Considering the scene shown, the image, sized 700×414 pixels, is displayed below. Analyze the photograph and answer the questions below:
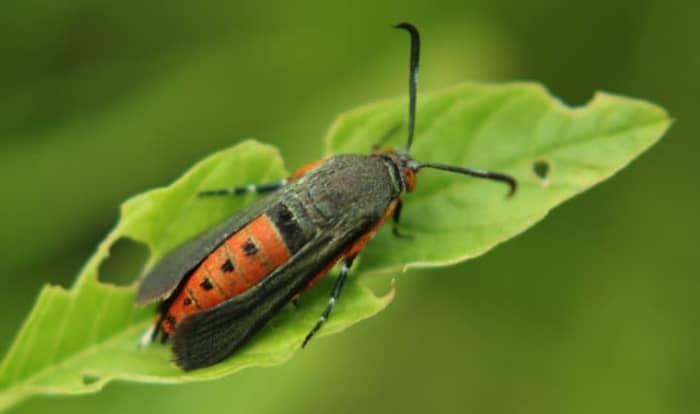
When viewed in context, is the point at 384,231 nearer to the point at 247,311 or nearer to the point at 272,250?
the point at 272,250

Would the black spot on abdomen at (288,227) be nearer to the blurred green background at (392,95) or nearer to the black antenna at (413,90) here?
the black antenna at (413,90)

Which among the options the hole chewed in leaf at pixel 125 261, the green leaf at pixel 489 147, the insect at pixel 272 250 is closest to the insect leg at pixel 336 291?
the insect at pixel 272 250

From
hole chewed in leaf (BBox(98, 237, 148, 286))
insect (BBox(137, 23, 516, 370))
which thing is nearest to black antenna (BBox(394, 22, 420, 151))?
insect (BBox(137, 23, 516, 370))

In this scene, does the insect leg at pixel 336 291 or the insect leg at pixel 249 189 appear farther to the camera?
the insect leg at pixel 249 189

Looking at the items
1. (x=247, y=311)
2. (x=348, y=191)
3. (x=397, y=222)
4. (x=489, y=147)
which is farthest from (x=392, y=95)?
(x=247, y=311)

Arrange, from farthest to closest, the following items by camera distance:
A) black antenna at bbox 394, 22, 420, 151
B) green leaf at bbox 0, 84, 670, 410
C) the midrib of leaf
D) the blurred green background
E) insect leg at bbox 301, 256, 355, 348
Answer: the blurred green background, black antenna at bbox 394, 22, 420, 151, the midrib of leaf, insect leg at bbox 301, 256, 355, 348, green leaf at bbox 0, 84, 670, 410

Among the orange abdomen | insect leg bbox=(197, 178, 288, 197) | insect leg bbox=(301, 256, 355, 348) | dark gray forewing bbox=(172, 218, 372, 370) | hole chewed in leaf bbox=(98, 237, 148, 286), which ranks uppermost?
insect leg bbox=(197, 178, 288, 197)

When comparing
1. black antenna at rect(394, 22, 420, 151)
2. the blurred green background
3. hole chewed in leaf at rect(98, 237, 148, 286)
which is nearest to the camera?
black antenna at rect(394, 22, 420, 151)

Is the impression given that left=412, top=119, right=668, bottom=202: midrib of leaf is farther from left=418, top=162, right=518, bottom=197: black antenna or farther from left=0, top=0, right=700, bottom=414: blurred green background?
left=0, top=0, right=700, bottom=414: blurred green background
